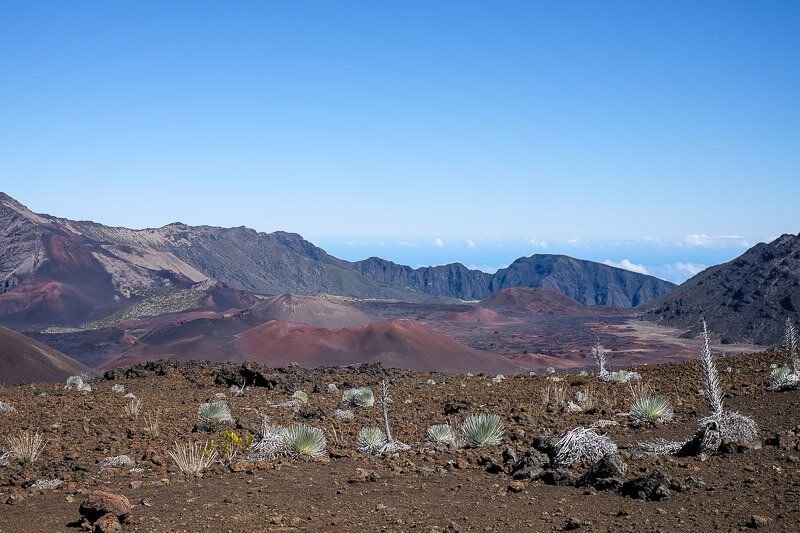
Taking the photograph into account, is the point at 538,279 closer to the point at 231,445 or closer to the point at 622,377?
the point at 622,377

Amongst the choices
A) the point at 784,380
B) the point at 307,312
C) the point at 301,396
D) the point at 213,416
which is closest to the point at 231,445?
the point at 213,416

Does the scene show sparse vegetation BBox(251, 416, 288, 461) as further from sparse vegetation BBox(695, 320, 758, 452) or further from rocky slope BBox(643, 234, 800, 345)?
rocky slope BBox(643, 234, 800, 345)

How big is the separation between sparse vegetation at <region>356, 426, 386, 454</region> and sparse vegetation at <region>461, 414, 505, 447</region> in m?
0.88

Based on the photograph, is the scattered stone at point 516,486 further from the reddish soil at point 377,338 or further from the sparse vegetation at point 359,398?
the reddish soil at point 377,338

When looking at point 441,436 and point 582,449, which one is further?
point 441,436

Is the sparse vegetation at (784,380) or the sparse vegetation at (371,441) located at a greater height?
the sparse vegetation at (784,380)

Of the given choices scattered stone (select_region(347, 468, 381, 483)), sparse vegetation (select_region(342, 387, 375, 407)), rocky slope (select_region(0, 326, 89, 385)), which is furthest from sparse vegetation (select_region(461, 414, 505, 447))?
rocky slope (select_region(0, 326, 89, 385))

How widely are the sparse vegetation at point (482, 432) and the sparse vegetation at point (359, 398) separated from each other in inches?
146

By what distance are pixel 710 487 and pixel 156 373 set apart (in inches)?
521

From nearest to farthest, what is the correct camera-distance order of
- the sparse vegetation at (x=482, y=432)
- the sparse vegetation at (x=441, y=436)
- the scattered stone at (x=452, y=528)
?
1. the scattered stone at (x=452, y=528)
2. the sparse vegetation at (x=482, y=432)
3. the sparse vegetation at (x=441, y=436)

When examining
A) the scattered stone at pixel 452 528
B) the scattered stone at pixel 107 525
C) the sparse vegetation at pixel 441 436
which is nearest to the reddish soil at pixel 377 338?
the sparse vegetation at pixel 441 436

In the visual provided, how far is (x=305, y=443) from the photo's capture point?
7293 mm

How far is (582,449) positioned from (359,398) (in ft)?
18.1

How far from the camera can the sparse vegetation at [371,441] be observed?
7.42m
